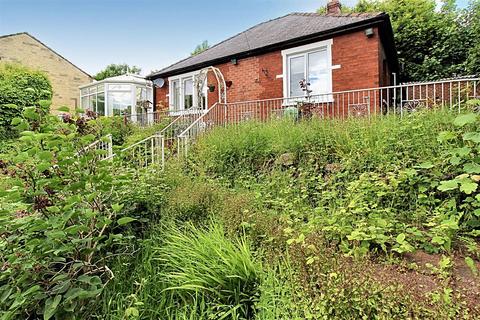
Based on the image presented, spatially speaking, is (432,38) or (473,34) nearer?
(473,34)

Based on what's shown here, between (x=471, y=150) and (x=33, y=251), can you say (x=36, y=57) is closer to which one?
(x=33, y=251)

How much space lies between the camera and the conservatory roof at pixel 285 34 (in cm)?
857

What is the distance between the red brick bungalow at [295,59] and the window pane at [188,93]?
0.02 m

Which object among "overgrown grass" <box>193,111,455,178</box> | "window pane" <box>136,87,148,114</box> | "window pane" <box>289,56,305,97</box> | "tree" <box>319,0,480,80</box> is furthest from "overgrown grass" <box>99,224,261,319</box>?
"tree" <box>319,0,480,80</box>

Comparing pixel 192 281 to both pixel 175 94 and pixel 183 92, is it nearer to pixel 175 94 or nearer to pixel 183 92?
pixel 183 92

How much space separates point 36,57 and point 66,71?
6.15ft

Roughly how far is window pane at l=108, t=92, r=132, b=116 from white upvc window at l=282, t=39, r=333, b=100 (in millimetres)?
10125

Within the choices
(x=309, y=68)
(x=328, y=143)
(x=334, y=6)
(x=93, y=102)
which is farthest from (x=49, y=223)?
(x=93, y=102)

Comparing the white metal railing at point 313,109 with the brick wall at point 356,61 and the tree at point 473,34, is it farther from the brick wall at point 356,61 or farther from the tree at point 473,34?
the tree at point 473,34

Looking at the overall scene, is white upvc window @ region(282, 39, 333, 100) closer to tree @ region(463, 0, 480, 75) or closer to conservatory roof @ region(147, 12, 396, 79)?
conservatory roof @ region(147, 12, 396, 79)

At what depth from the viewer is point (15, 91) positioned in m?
13.1

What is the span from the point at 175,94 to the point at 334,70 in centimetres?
750

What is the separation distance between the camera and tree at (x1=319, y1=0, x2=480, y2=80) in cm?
1587

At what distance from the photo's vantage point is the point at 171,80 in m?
13.9
